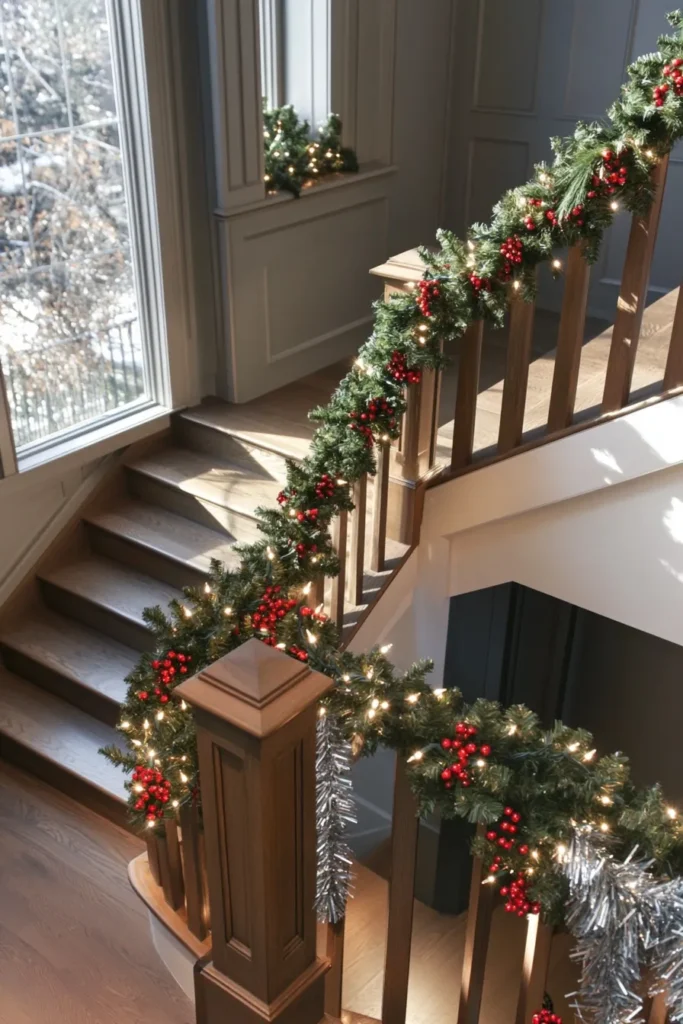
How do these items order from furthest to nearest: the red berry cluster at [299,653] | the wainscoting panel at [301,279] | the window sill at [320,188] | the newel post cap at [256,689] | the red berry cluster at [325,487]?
the wainscoting panel at [301,279], the window sill at [320,188], the red berry cluster at [325,487], the red berry cluster at [299,653], the newel post cap at [256,689]

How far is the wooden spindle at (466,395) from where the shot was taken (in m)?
2.82

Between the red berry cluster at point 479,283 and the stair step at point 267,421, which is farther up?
the red berry cluster at point 479,283

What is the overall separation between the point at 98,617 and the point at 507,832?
240cm

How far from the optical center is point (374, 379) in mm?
2764

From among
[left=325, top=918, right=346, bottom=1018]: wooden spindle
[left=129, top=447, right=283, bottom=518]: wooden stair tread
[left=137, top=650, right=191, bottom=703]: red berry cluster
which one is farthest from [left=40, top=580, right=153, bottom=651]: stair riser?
[left=325, top=918, right=346, bottom=1018]: wooden spindle

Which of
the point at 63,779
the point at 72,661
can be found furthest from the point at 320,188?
the point at 63,779

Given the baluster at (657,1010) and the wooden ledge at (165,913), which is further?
the wooden ledge at (165,913)

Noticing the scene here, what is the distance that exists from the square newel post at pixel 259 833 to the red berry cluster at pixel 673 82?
1.75 metres

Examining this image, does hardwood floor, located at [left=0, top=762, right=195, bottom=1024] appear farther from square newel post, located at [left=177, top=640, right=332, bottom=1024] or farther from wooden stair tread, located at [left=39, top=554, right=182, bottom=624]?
square newel post, located at [left=177, top=640, right=332, bottom=1024]

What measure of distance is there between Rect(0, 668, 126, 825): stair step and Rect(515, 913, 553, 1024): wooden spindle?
72.3 inches

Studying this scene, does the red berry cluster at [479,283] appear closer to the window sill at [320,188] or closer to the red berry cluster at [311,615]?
the red berry cluster at [311,615]

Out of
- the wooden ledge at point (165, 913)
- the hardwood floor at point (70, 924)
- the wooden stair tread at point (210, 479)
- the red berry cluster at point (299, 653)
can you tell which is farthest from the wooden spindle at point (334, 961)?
the wooden stair tread at point (210, 479)

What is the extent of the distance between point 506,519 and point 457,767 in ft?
4.94

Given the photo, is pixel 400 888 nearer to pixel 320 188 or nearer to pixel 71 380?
pixel 71 380
